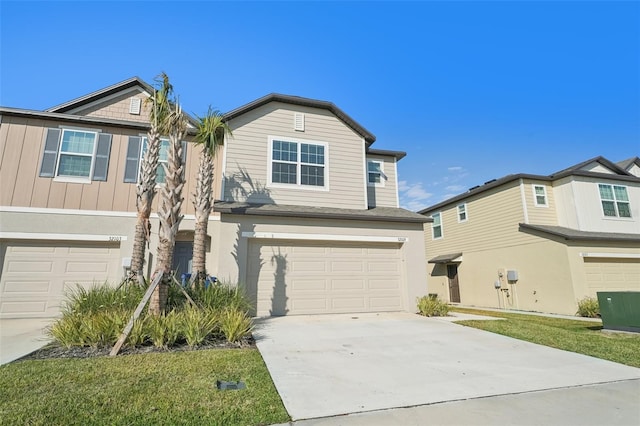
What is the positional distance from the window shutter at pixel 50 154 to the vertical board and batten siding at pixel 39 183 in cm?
12

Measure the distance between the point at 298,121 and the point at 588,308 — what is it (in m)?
13.0

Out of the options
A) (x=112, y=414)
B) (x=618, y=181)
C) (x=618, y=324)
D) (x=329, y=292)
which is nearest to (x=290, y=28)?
(x=329, y=292)

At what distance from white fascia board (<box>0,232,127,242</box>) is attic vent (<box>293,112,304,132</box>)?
22.5ft

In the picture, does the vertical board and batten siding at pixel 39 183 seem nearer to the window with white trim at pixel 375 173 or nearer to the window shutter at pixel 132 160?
the window shutter at pixel 132 160

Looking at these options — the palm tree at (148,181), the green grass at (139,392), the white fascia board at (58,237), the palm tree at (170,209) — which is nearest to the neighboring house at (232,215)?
the white fascia board at (58,237)

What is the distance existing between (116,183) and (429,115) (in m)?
14.5

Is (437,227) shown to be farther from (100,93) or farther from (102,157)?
(100,93)

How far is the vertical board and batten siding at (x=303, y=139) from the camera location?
1063cm

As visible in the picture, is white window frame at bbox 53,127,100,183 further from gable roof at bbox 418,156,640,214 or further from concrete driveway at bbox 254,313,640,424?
gable roof at bbox 418,156,640,214

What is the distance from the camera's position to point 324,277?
9812 millimetres

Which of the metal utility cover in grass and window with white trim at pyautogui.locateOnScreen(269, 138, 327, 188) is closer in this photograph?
the metal utility cover in grass

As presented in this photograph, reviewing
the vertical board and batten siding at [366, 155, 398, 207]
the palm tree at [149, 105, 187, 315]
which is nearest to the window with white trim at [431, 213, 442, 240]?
the vertical board and batten siding at [366, 155, 398, 207]

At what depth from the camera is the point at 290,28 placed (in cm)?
1031

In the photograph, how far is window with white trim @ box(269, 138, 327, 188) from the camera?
35.9ft
